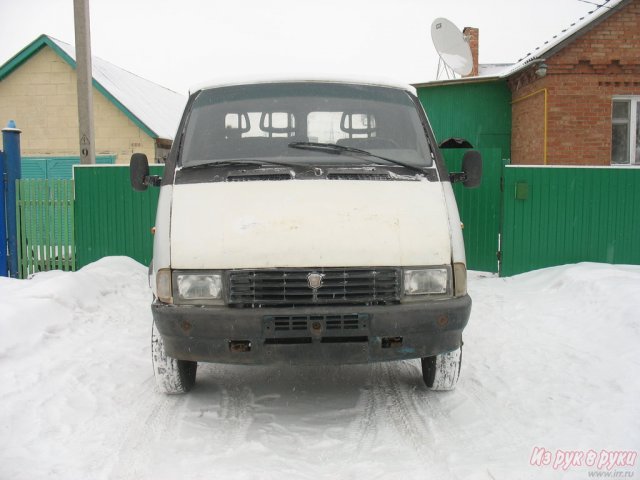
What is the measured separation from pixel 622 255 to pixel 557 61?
5.63m

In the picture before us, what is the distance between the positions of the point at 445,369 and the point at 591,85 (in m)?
10.6

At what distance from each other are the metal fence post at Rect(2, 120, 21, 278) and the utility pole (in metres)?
1.06

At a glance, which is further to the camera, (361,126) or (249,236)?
(361,126)

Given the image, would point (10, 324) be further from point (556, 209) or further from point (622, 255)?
point (622, 255)

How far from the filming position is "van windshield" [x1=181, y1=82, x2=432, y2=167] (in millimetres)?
4219

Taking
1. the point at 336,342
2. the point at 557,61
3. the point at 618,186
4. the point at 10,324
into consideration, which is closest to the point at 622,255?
the point at 618,186

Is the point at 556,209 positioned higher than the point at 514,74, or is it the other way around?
the point at 514,74

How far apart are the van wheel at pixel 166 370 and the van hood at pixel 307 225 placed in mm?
846

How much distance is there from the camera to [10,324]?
5336 mm

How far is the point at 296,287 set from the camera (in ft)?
11.4

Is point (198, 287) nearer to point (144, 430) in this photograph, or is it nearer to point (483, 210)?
point (144, 430)

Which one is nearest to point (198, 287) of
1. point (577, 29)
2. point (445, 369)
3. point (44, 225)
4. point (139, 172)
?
point (139, 172)

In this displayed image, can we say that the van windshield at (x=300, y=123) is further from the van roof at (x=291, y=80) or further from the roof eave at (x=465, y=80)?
the roof eave at (x=465, y=80)

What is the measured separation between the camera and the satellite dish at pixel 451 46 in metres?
15.7
